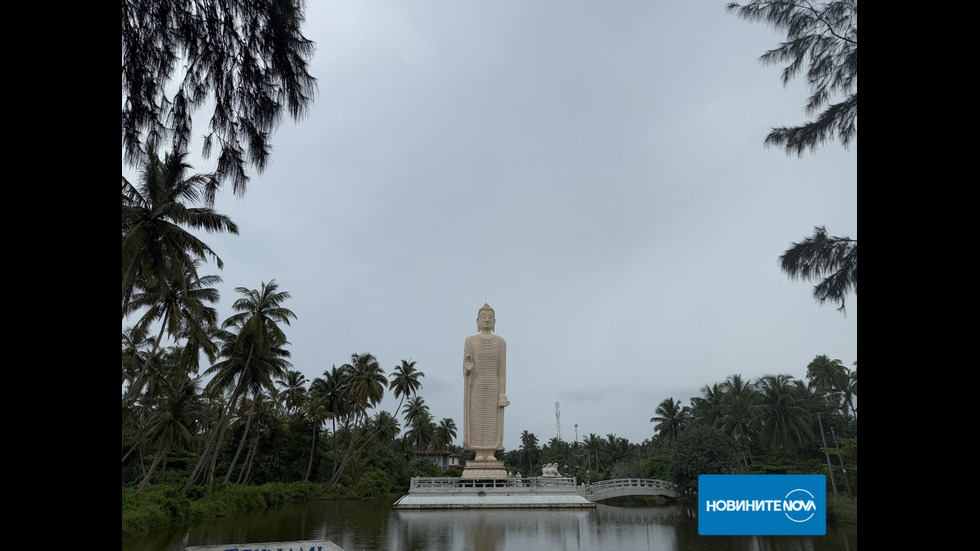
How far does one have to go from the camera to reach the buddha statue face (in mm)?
30028

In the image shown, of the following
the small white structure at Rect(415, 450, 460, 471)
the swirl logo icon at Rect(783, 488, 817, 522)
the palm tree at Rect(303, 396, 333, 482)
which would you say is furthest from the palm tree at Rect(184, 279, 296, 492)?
the small white structure at Rect(415, 450, 460, 471)

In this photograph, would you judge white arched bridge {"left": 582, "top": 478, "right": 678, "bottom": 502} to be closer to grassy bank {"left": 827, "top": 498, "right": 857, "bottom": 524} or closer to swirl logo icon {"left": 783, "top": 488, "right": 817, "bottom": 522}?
grassy bank {"left": 827, "top": 498, "right": 857, "bottom": 524}

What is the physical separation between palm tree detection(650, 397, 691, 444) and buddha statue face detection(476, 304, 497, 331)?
55.0ft

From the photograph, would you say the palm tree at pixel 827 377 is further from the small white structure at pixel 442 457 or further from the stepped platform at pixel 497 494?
the small white structure at pixel 442 457

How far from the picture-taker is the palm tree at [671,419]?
4009 centimetres

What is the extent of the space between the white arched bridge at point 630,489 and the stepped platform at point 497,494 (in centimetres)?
71

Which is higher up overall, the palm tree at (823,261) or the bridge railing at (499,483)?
the palm tree at (823,261)

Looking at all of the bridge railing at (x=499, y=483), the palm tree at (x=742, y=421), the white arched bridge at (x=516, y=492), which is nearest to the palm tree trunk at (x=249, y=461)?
the white arched bridge at (x=516, y=492)
